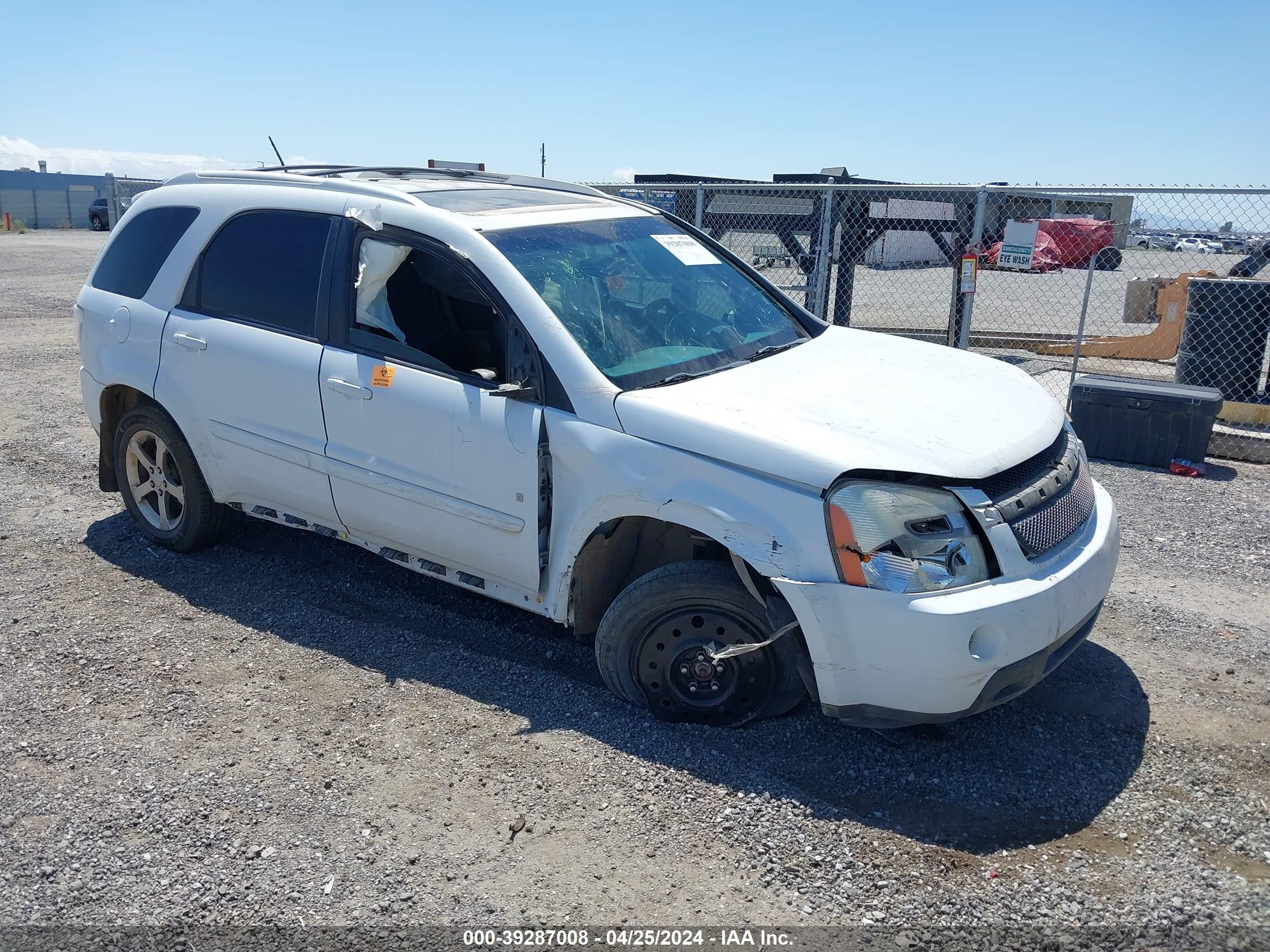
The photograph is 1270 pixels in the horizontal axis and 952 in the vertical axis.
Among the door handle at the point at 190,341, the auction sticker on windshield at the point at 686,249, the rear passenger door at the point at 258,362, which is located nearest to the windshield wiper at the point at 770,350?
the auction sticker on windshield at the point at 686,249

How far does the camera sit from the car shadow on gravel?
3.28 m

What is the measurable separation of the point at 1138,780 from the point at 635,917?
6.08 feet

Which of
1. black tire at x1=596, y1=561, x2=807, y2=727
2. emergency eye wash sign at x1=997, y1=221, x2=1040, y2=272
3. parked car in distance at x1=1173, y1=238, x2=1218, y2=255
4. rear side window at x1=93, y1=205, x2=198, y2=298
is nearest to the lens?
black tire at x1=596, y1=561, x2=807, y2=727

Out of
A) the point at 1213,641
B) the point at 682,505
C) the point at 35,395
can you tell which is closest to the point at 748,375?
the point at 682,505

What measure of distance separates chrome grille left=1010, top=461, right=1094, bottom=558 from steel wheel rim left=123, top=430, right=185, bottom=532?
403 cm

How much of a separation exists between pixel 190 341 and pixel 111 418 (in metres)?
0.99

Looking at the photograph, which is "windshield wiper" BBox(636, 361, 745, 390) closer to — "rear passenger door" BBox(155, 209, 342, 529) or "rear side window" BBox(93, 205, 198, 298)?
"rear passenger door" BBox(155, 209, 342, 529)

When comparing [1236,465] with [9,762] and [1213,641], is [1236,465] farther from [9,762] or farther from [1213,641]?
[9,762]

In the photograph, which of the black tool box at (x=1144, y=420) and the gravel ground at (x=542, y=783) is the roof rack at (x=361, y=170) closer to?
the gravel ground at (x=542, y=783)

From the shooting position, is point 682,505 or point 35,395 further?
point 35,395

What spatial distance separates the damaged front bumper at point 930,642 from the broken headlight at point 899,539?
0.05m

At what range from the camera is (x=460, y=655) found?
429 centimetres

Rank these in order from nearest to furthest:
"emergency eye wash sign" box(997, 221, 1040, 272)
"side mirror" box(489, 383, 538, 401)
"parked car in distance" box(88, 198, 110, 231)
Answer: "side mirror" box(489, 383, 538, 401) < "emergency eye wash sign" box(997, 221, 1040, 272) < "parked car in distance" box(88, 198, 110, 231)

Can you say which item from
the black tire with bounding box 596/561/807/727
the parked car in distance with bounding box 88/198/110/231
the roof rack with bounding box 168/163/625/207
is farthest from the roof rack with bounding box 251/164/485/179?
the parked car in distance with bounding box 88/198/110/231
